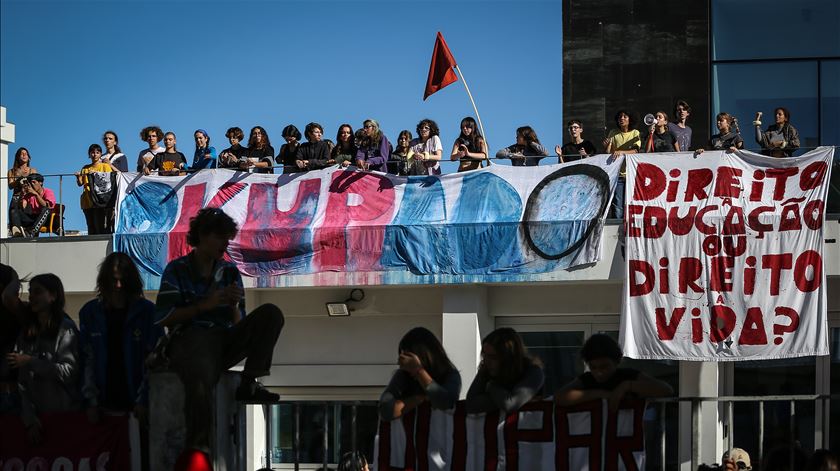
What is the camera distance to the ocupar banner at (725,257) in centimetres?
1712

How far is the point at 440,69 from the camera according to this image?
19953 millimetres

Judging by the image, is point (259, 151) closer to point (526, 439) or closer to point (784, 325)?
point (784, 325)

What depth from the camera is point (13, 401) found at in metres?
10.3

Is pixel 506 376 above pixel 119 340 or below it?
below

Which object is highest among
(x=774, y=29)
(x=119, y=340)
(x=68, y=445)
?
(x=774, y=29)

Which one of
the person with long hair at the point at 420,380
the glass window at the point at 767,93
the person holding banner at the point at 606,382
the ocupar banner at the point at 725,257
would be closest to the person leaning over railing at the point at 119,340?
the person with long hair at the point at 420,380

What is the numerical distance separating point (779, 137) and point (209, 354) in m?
10.5

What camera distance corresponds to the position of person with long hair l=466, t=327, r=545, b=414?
906 centimetres

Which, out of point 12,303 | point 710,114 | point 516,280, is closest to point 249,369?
point 12,303

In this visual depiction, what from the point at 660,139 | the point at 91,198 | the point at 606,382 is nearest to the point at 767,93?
the point at 660,139

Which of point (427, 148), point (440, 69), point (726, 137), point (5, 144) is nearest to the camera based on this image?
point (726, 137)

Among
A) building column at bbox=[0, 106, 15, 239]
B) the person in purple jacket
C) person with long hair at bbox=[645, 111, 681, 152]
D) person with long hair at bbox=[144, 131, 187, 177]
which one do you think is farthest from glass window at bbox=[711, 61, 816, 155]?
building column at bbox=[0, 106, 15, 239]

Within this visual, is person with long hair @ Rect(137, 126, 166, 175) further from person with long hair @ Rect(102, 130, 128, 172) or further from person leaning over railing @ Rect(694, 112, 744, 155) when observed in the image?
person leaning over railing @ Rect(694, 112, 744, 155)

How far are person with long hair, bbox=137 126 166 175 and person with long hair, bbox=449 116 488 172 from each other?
170 inches
